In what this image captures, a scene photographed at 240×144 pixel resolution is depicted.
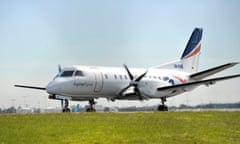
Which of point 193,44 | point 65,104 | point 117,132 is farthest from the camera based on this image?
point 193,44

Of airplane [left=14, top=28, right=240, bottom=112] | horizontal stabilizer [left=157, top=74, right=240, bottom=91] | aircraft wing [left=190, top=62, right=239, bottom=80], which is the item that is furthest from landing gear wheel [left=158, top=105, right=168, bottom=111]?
aircraft wing [left=190, top=62, right=239, bottom=80]

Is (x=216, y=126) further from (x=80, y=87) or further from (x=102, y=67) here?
(x=102, y=67)

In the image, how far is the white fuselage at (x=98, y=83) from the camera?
3692cm

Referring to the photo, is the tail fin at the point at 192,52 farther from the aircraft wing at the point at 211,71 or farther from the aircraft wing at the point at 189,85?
the aircraft wing at the point at 189,85

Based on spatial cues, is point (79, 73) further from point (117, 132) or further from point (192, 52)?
point (117, 132)

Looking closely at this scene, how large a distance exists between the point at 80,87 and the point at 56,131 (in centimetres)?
2009

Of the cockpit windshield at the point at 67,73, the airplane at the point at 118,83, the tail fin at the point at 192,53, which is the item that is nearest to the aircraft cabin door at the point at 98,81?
the airplane at the point at 118,83

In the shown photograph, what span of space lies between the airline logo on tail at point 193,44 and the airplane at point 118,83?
15.7ft

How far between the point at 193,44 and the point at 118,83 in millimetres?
13393

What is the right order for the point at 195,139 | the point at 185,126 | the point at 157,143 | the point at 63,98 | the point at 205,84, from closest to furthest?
the point at 157,143 < the point at 195,139 < the point at 185,126 < the point at 63,98 < the point at 205,84

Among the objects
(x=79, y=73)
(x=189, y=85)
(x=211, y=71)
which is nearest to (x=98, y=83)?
(x=79, y=73)

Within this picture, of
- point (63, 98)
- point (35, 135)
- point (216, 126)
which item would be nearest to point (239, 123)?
point (216, 126)

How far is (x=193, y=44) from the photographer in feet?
166

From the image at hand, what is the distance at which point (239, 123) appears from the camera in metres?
23.7
